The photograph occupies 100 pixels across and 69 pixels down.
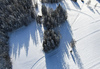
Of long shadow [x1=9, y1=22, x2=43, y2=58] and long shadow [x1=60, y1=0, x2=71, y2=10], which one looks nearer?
long shadow [x1=9, y1=22, x2=43, y2=58]

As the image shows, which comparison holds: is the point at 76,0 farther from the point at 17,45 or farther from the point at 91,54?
the point at 17,45

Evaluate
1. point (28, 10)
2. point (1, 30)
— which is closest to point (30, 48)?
point (1, 30)

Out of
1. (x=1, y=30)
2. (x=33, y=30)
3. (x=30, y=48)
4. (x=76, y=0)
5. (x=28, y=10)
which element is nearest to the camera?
(x=30, y=48)

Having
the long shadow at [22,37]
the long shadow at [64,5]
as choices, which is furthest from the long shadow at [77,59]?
the long shadow at [64,5]

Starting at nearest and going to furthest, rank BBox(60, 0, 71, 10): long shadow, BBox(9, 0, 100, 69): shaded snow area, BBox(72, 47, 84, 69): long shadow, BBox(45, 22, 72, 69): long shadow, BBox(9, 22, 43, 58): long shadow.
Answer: BBox(72, 47, 84, 69): long shadow, BBox(45, 22, 72, 69): long shadow, BBox(9, 0, 100, 69): shaded snow area, BBox(9, 22, 43, 58): long shadow, BBox(60, 0, 71, 10): long shadow

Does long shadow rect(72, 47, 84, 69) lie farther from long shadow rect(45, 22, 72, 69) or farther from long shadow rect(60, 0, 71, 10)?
long shadow rect(60, 0, 71, 10)

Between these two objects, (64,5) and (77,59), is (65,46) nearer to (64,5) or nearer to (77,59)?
(77,59)

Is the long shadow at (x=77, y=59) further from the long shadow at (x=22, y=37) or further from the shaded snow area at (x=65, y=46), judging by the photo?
the long shadow at (x=22, y=37)

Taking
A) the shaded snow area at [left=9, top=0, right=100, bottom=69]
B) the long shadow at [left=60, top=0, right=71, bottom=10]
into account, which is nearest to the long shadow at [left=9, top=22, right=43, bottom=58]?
the shaded snow area at [left=9, top=0, right=100, bottom=69]
